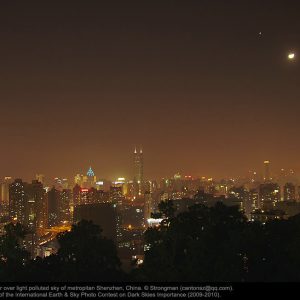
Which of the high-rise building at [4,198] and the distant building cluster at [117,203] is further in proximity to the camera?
the high-rise building at [4,198]

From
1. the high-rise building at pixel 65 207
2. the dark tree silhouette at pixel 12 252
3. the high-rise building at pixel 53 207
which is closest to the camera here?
the dark tree silhouette at pixel 12 252

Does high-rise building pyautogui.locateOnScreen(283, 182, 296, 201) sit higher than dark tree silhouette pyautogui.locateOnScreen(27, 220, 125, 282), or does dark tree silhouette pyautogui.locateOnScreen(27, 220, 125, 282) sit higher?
high-rise building pyautogui.locateOnScreen(283, 182, 296, 201)

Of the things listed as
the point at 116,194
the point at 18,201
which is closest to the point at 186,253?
the point at 18,201

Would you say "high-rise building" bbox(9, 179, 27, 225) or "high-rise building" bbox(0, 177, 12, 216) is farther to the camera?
"high-rise building" bbox(0, 177, 12, 216)

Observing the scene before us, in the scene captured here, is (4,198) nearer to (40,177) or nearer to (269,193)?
(40,177)

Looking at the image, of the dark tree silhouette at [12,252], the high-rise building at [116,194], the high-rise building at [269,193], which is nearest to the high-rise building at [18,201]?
the high-rise building at [116,194]

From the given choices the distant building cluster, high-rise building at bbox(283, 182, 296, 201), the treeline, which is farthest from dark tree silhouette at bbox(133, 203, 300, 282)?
high-rise building at bbox(283, 182, 296, 201)

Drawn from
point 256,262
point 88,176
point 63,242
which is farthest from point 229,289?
point 88,176

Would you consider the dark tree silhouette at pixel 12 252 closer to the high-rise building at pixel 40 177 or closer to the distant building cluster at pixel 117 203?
the distant building cluster at pixel 117 203

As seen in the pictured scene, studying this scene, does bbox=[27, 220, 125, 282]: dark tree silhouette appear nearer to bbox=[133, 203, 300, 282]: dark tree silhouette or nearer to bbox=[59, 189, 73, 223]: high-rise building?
bbox=[133, 203, 300, 282]: dark tree silhouette
